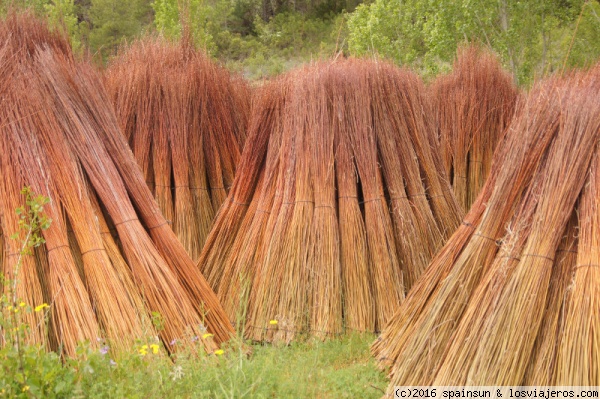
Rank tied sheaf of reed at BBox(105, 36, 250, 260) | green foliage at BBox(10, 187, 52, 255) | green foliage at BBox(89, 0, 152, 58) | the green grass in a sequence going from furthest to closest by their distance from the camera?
1. green foliage at BBox(89, 0, 152, 58)
2. tied sheaf of reed at BBox(105, 36, 250, 260)
3. green foliage at BBox(10, 187, 52, 255)
4. the green grass

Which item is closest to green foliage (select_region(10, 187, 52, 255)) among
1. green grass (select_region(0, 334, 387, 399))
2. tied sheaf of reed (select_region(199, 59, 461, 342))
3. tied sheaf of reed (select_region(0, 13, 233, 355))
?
tied sheaf of reed (select_region(0, 13, 233, 355))

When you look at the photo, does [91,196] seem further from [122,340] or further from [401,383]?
[401,383]

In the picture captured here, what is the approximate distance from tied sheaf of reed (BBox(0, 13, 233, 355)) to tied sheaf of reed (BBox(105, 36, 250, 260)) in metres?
1.18

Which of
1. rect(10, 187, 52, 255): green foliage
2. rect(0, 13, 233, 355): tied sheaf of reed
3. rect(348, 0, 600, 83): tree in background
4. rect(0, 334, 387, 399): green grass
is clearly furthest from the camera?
rect(348, 0, 600, 83): tree in background

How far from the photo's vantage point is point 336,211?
4172mm

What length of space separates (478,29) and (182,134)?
8.48 m

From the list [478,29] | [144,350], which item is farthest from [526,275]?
[478,29]

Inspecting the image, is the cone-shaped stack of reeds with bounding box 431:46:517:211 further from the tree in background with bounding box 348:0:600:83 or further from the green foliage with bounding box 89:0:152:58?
the green foliage with bounding box 89:0:152:58

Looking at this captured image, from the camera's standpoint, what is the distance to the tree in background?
11602 mm

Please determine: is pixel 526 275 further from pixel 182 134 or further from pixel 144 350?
pixel 182 134

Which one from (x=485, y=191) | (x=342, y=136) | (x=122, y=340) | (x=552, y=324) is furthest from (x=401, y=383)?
(x=342, y=136)

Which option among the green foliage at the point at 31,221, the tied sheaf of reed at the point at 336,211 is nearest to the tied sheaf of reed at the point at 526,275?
the tied sheaf of reed at the point at 336,211

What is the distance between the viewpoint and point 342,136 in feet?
13.8

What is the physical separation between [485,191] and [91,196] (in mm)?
2161
